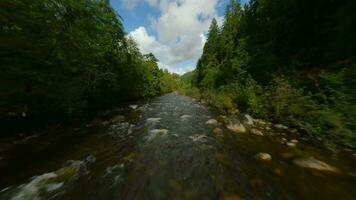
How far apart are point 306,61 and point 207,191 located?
42.5 ft

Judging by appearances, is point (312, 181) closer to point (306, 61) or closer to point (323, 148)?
point (323, 148)

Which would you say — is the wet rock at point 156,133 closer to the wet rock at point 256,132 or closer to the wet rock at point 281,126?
the wet rock at point 256,132

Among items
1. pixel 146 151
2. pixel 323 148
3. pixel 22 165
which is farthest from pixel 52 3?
pixel 323 148

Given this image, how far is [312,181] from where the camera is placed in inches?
166

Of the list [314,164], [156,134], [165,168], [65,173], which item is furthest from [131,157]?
[314,164]

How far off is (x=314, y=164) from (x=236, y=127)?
381 cm

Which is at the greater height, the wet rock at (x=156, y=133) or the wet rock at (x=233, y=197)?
the wet rock at (x=156, y=133)

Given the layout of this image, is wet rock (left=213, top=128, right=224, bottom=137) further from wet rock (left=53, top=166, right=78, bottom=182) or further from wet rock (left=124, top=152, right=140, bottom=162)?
wet rock (left=53, top=166, right=78, bottom=182)

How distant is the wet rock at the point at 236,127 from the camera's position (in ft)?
26.9

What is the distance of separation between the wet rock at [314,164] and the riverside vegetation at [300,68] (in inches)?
50.5

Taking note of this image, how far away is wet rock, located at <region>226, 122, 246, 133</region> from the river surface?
53 cm

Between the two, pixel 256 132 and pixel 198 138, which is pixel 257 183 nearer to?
pixel 198 138

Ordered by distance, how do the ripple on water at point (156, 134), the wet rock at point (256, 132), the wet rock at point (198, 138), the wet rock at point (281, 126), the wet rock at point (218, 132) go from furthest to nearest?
1. the wet rock at point (281, 126)
2. the wet rock at point (218, 132)
3. the wet rock at point (256, 132)
4. the ripple on water at point (156, 134)
5. the wet rock at point (198, 138)

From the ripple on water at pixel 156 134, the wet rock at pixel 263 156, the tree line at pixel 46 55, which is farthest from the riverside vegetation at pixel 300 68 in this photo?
the tree line at pixel 46 55
